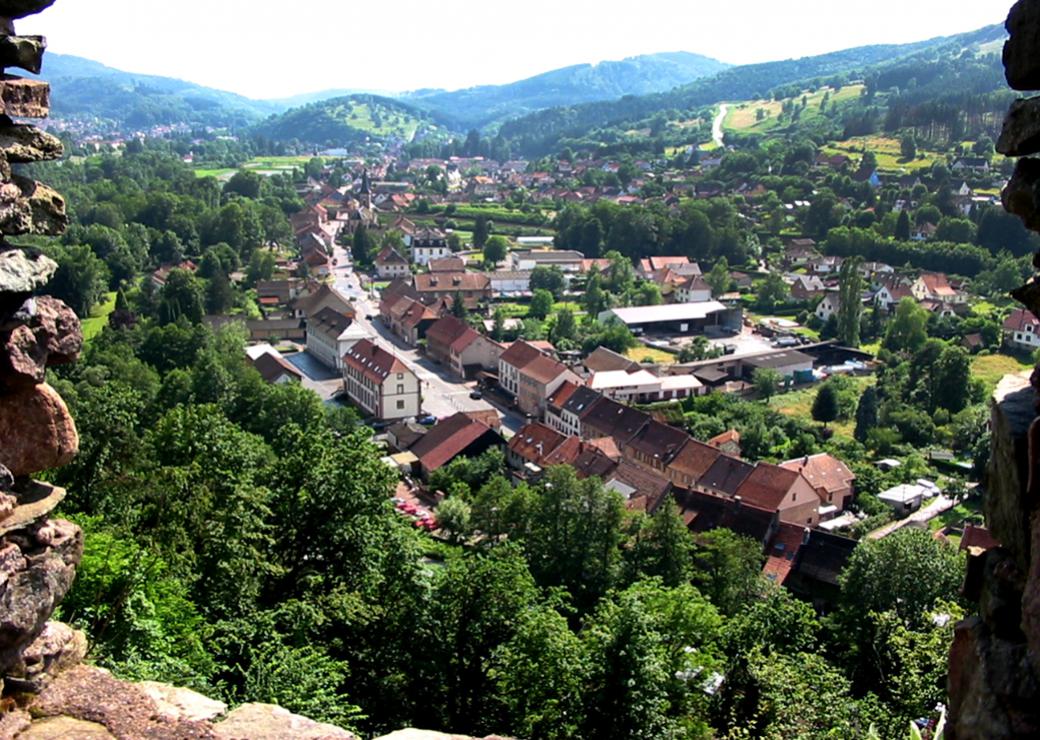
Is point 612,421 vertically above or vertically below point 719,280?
above

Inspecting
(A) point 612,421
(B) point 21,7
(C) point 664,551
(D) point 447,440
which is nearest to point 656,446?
(A) point 612,421

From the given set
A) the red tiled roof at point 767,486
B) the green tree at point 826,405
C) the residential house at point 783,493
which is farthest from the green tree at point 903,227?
the red tiled roof at point 767,486

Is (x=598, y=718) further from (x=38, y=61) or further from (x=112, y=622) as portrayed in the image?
(x=38, y=61)

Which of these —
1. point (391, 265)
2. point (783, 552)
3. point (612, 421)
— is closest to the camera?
point (783, 552)

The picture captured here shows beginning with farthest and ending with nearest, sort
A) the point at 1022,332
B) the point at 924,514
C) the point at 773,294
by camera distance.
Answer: the point at 773,294 → the point at 1022,332 → the point at 924,514

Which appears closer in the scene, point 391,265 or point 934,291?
point 934,291

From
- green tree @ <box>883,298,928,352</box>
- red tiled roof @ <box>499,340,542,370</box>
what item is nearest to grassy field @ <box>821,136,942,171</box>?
green tree @ <box>883,298,928,352</box>

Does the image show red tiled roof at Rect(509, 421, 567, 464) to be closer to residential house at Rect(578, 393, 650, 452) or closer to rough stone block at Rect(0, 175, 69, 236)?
residential house at Rect(578, 393, 650, 452)

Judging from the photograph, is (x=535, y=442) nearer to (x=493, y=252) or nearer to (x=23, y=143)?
(x=23, y=143)

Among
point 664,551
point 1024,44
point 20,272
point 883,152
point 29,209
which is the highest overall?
point 1024,44
